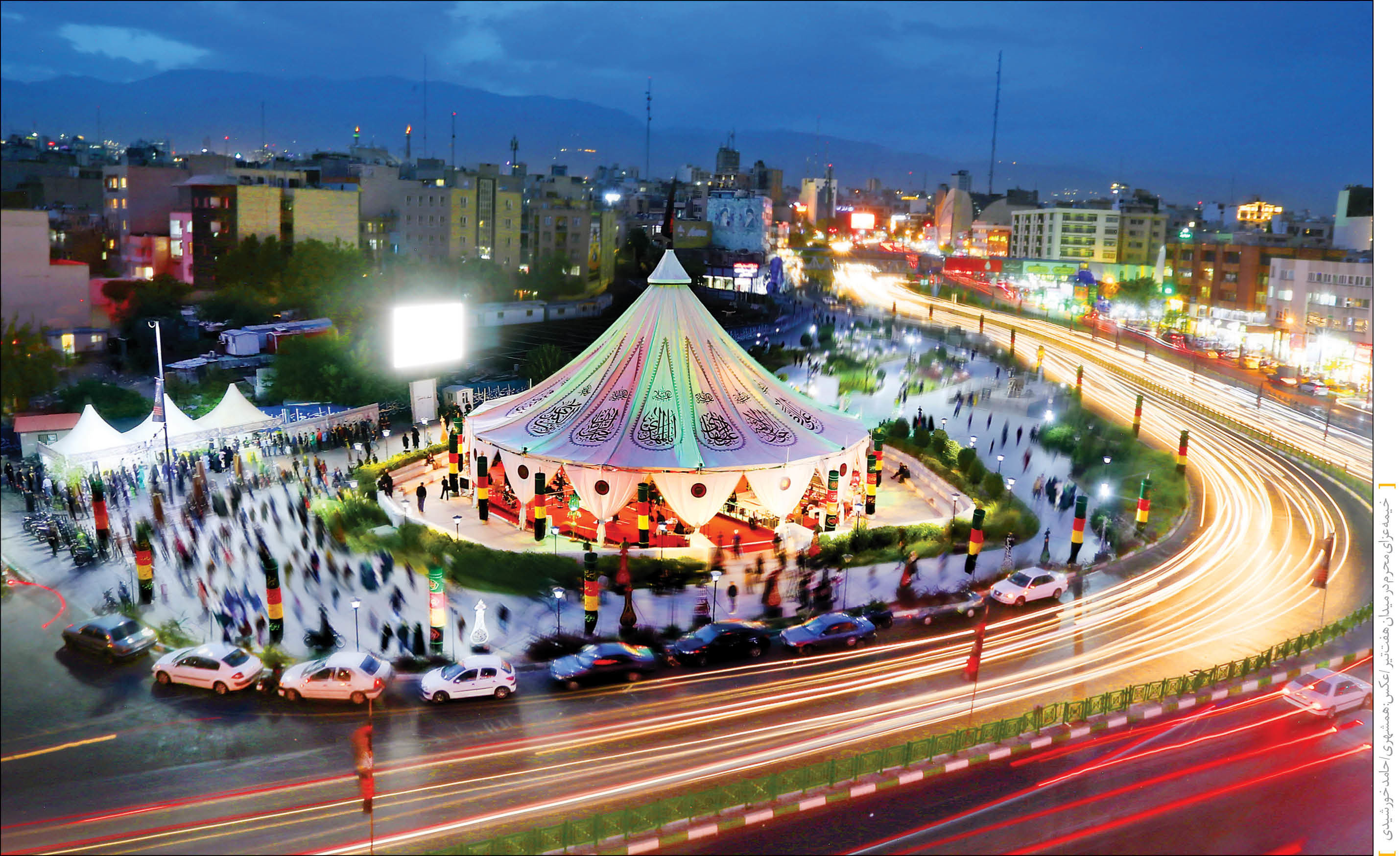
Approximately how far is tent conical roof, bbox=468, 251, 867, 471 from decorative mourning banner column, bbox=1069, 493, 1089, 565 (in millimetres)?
4599

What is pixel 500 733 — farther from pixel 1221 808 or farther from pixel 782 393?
pixel 782 393

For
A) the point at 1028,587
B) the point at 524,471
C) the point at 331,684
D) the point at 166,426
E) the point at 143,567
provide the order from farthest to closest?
1. the point at 166,426
2. the point at 524,471
3. the point at 1028,587
4. the point at 143,567
5. the point at 331,684

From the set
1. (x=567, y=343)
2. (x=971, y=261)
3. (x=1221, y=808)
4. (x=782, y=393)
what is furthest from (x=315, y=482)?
(x=971, y=261)

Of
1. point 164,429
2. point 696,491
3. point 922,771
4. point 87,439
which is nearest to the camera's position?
point 922,771

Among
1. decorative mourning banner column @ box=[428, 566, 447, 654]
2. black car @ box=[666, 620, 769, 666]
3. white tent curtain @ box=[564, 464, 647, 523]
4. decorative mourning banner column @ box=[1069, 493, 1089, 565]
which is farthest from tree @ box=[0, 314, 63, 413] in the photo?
decorative mourning banner column @ box=[1069, 493, 1089, 565]

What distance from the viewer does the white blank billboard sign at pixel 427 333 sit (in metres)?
29.5

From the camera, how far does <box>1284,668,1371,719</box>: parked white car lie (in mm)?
13781

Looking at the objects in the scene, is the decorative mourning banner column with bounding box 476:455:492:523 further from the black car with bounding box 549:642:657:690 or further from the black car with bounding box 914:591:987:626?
the black car with bounding box 914:591:987:626

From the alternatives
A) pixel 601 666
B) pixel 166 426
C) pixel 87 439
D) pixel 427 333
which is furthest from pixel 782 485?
pixel 87 439

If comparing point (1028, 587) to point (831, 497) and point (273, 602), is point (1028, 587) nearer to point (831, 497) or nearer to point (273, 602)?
point (831, 497)

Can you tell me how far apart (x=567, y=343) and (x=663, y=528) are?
92.6ft

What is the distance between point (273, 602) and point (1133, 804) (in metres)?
11.5

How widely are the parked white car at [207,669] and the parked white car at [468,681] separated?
231 centimetres

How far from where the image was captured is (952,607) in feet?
56.6
